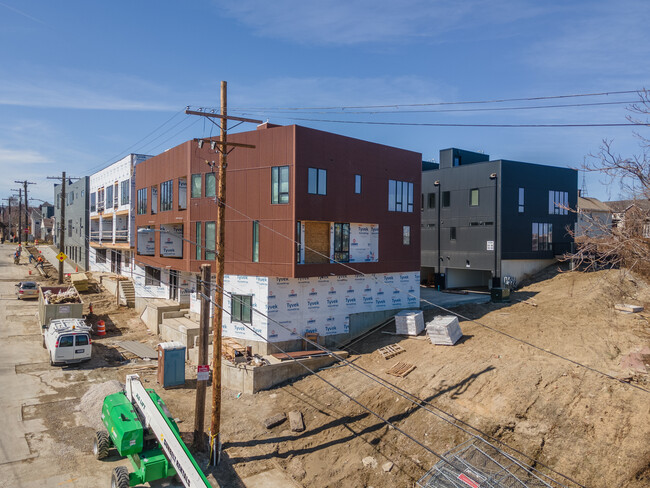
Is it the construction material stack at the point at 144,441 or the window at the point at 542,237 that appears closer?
the construction material stack at the point at 144,441

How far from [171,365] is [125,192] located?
2656 cm

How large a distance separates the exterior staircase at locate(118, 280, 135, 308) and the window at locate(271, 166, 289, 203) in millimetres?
21743

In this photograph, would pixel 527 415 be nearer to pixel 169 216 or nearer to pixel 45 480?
pixel 45 480

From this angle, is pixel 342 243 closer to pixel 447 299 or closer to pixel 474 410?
pixel 447 299

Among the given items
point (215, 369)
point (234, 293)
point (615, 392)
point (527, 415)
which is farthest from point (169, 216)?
point (615, 392)

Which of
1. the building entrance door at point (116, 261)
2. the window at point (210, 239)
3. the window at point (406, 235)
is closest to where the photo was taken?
the window at point (210, 239)

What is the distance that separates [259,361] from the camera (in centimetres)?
2139

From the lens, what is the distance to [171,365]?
70.5 feet

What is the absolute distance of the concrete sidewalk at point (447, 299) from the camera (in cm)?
3031

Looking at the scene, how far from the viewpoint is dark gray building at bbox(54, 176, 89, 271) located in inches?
2235

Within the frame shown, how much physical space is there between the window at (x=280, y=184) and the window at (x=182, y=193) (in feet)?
→ 27.9

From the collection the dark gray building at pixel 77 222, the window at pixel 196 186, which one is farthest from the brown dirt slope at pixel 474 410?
the dark gray building at pixel 77 222

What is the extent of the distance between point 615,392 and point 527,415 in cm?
345

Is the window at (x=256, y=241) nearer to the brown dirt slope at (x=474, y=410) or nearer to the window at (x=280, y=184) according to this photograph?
the window at (x=280, y=184)
